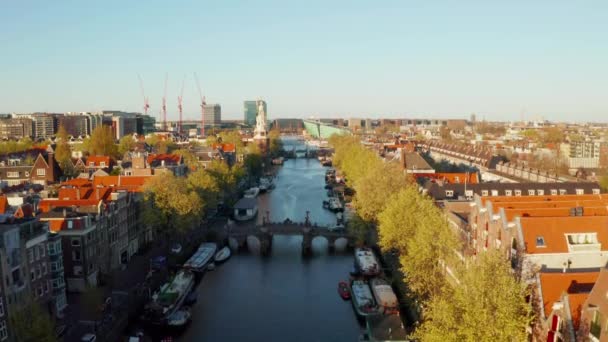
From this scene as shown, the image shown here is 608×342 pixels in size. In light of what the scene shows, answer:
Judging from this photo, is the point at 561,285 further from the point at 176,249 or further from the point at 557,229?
the point at 176,249

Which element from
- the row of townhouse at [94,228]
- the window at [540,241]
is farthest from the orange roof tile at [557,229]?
the row of townhouse at [94,228]

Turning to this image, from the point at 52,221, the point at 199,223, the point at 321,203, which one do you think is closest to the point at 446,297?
the point at 52,221

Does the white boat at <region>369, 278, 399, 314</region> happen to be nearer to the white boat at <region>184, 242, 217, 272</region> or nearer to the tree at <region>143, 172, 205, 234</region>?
the white boat at <region>184, 242, 217, 272</region>

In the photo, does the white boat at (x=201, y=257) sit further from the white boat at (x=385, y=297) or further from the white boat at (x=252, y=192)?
the white boat at (x=252, y=192)

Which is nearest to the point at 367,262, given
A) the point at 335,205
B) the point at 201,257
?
the point at 201,257

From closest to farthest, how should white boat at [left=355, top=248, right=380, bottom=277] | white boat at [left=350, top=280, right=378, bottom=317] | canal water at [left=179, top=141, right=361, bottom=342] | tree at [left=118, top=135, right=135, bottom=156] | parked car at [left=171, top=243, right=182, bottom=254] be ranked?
canal water at [left=179, top=141, right=361, bottom=342] → white boat at [left=350, top=280, right=378, bottom=317] → white boat at [left=355, top=248, right=380, bottom=277] → parked car at [left=171, top=243, right=182, bottom=254] → tree at [left=118, top=135, right=135, bottom=156]

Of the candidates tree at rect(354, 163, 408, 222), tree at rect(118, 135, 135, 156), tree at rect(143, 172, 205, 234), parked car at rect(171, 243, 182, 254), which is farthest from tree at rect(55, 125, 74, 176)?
tree at rect(354, 163, 408, 222)

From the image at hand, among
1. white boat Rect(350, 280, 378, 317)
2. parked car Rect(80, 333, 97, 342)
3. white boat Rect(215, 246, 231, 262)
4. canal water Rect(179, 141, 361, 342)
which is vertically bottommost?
canal water Rect(179, 141, 361, 342)
